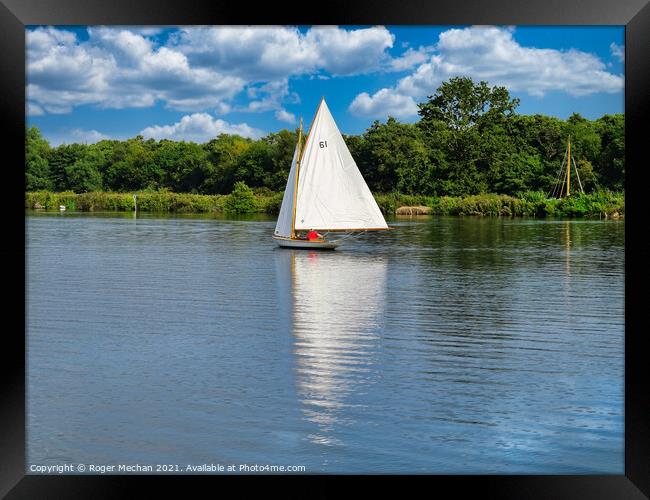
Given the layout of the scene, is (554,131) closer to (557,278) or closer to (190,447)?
(557,278)

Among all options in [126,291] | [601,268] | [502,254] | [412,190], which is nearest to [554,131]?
[412,190]

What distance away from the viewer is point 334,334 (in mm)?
14906

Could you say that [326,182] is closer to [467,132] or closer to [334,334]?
[334,334]

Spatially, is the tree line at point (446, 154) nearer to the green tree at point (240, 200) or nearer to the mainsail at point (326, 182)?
the green tree at point (240, 200)

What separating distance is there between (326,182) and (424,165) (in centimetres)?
3133

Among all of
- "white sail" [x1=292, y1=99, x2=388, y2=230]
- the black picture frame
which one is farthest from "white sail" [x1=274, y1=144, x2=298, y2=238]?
the black picture frame

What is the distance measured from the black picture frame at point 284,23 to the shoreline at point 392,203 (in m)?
51.7

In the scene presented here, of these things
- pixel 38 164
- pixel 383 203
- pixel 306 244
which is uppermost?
pixel 38 164

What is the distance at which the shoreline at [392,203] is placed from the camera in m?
61.1

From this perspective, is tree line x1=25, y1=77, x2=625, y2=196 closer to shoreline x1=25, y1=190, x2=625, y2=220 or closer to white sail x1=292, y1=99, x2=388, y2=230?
shoreline x1=25, y1=190, x2=625, y2=220

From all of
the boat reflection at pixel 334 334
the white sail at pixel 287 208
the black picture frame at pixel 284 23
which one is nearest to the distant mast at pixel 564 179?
the white sail at pixel 287 208

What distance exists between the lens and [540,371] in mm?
11992

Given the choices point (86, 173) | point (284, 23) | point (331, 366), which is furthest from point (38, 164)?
point (284, 23)

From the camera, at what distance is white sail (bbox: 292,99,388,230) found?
33500 millimetres
